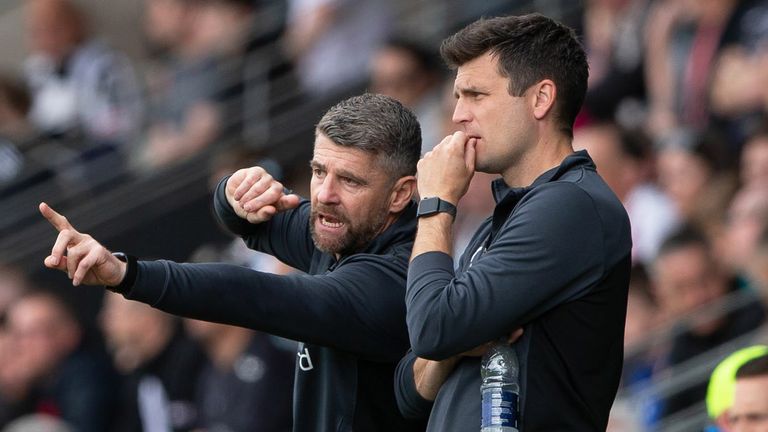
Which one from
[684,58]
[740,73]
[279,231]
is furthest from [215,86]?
[279,231]

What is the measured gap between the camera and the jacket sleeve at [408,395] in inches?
156

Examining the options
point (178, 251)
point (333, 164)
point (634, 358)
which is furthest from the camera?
point (178, 251)

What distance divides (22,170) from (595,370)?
7863mm

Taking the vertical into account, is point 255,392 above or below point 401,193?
below

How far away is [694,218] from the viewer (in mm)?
7160

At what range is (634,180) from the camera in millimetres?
7582

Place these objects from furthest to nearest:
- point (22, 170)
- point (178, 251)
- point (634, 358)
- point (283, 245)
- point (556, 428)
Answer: point (22, 170) → point (178, 251) → point (634, 358) → point (283, 245) → point (556, 428)

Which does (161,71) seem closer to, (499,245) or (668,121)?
(668,121)

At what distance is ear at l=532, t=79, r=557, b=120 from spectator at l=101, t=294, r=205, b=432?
467 cm

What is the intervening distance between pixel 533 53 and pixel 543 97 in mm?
113

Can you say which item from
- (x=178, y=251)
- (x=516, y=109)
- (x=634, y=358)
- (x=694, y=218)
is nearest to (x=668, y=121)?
(x=694, y=218)

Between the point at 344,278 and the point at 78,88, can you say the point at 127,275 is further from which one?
the point at 78,88

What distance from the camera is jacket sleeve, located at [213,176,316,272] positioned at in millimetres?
4613

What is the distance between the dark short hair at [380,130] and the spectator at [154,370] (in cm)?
413
